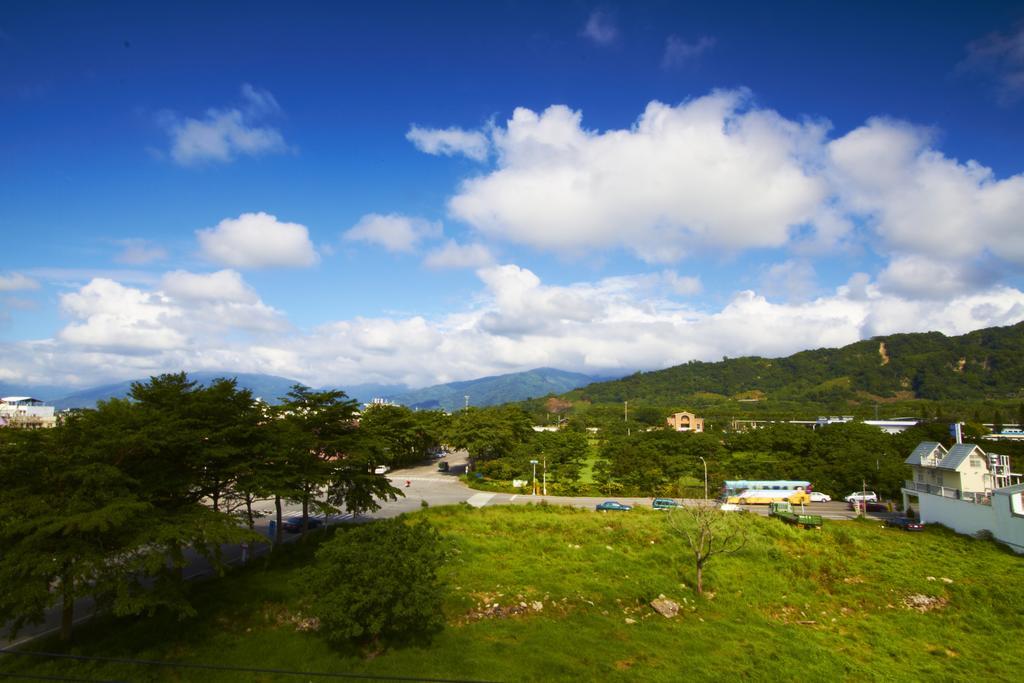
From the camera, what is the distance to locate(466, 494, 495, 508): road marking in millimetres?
48881

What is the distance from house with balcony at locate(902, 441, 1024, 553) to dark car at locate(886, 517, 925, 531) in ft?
5.90

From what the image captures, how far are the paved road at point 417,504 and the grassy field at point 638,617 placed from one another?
240 centimetres

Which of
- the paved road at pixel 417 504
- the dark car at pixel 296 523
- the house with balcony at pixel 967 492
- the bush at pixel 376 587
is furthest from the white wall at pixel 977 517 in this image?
the dark car at pixel 296 523

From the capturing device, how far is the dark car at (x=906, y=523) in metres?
41.1

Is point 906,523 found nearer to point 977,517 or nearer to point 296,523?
point 977,517

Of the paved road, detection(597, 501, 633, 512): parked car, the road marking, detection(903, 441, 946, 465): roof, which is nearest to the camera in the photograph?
the paved road

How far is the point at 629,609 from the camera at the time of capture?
25203mm

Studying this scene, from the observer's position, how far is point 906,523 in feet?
137

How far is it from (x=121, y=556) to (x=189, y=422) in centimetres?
612

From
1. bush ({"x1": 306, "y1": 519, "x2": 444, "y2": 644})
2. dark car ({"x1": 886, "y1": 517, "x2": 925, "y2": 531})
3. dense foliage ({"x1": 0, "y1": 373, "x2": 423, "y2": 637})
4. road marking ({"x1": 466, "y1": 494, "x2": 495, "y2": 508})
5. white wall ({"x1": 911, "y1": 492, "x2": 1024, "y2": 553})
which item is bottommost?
dark car ({"x1": 886, "y1": 517, "x2": 925, "y2": 531})

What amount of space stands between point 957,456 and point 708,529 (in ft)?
86.5

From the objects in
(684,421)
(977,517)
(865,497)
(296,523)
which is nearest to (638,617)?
(296,523)

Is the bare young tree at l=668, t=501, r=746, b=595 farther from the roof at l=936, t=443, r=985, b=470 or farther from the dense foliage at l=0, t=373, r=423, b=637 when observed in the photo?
the roof at l=936, t=443, r=985, b=470

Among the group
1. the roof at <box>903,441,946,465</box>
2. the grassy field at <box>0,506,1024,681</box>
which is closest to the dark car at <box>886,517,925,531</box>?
the grassy field at <box>0,506,1024,681</box>
